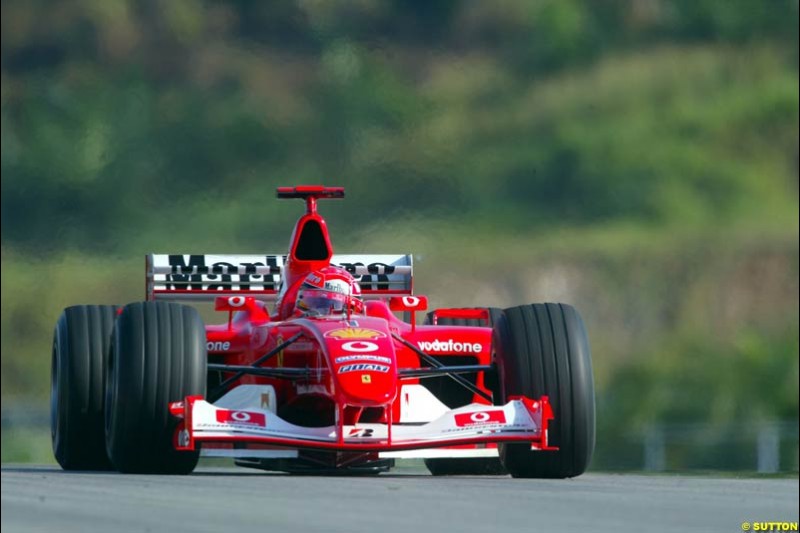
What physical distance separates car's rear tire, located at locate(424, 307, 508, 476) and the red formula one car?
5 cm

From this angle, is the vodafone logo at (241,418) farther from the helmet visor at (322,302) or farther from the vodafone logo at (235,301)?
the vodafone logo at (235,301)

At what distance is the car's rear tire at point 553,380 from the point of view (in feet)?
44.2

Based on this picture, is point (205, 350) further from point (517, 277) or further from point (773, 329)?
point (773, 329)

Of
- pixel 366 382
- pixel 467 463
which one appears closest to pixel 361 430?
pixel 366 382

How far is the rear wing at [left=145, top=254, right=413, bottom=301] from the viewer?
56.9ft

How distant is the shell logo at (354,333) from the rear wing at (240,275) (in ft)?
11.8

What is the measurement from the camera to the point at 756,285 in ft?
124

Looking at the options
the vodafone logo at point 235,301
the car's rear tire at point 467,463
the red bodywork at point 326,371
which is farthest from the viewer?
the car's rear tire at point 467,463

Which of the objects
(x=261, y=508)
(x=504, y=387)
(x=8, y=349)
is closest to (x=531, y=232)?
(x=8, y=349)

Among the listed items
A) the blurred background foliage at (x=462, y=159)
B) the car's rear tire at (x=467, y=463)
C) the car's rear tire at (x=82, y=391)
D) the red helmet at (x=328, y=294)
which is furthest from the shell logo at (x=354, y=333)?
the blurred background foliage at (x=462, y=159)

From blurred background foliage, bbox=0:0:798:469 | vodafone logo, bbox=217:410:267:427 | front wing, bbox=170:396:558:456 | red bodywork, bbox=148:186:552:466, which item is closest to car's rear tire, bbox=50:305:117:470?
red bodywork, bbox=148:186:552:466

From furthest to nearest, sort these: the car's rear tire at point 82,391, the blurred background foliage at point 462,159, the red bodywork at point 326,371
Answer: the blurred background foliage at point 462,159
the car's rear tire at point 82,391
the red bodywork at point 326,371

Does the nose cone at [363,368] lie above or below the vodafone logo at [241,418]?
above

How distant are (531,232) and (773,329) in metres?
6.82
